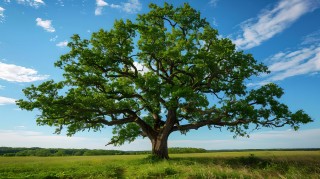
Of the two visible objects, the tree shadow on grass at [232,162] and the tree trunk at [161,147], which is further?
the tree trunk at [161,147]

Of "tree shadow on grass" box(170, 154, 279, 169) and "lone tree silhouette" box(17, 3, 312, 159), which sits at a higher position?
"lone tree silhouette" box(17, 3, 312, 159)

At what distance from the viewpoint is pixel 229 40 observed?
1214 inches

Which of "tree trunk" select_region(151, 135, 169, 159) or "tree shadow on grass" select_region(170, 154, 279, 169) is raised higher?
"tree trunk" select_region(151, 135, 169, 159)

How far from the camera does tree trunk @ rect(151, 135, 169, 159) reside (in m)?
32.4

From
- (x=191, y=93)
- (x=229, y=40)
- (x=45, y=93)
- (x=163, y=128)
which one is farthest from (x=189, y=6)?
(x=45, y=93)

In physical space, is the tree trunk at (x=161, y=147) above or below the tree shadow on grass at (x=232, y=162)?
above

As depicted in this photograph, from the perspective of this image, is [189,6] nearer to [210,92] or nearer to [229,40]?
[229,40]

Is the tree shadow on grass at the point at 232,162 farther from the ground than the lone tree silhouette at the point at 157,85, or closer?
closer

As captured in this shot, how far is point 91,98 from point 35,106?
5.16 meters

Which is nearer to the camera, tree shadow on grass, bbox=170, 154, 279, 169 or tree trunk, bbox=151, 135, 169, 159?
tree shadow on grass, bbox=170, 154, 279, 169

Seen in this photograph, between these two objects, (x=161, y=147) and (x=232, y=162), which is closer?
(x=232, y=162)

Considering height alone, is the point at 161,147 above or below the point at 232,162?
above

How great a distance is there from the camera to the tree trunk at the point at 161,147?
32.4 meters

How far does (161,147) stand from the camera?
3250cm
